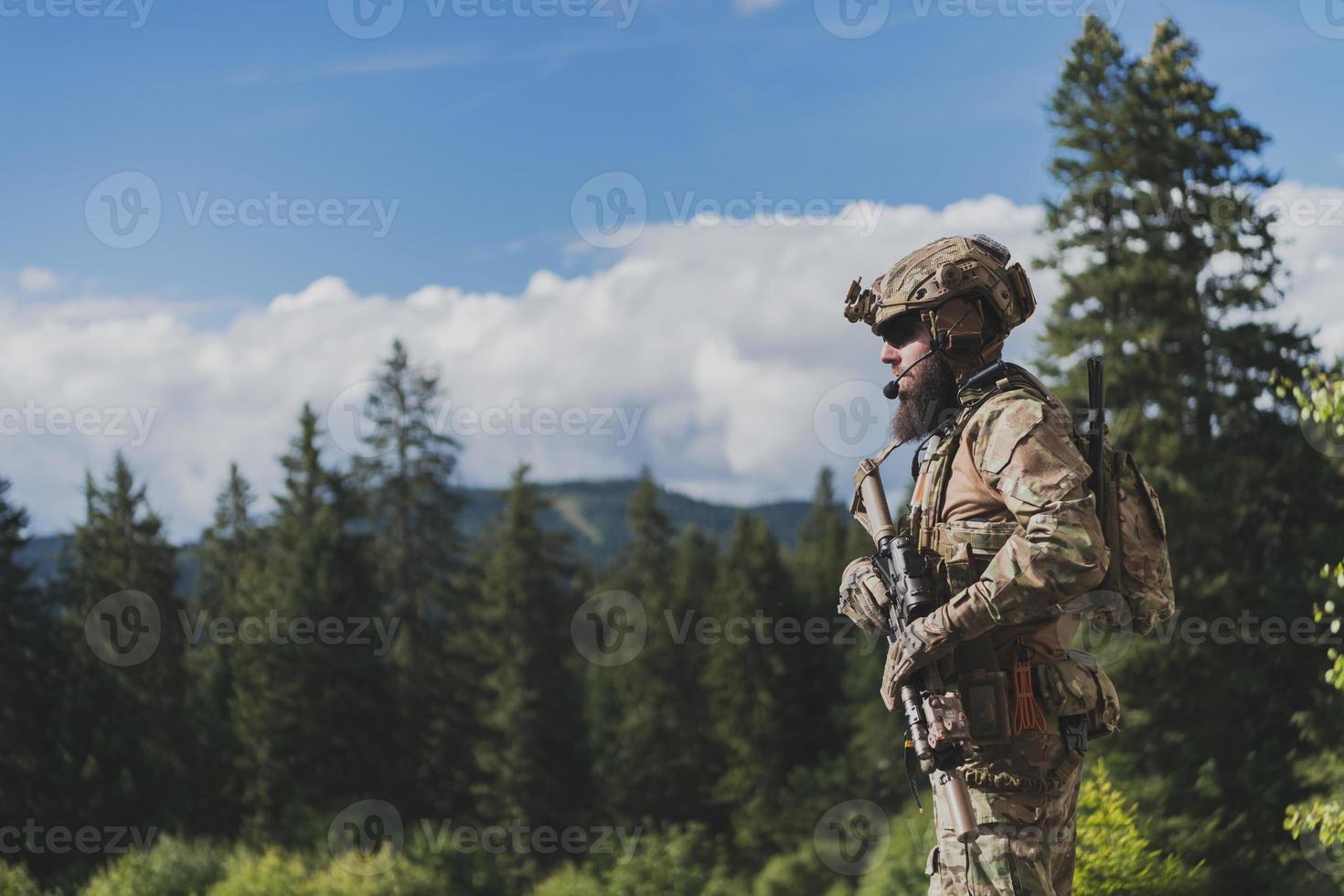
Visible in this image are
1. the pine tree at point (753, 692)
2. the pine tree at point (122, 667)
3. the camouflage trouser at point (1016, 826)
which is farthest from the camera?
the pine tree at point (753, 692)

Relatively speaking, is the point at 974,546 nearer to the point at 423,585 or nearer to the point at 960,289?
the point at 960,289

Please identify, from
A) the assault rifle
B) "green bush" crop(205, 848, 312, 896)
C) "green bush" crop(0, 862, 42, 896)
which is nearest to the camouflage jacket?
the assault rifle

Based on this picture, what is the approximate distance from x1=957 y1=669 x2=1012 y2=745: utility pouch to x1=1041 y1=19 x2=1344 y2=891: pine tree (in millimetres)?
24503

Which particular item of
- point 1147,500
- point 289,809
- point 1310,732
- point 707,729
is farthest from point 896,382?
point 707,729

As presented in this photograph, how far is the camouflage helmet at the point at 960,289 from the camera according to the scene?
4.98 m

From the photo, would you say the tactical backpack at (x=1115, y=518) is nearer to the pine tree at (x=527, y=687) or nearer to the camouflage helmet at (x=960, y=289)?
the camouflage helmet at (x=960, y=289)

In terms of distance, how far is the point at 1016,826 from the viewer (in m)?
4.62

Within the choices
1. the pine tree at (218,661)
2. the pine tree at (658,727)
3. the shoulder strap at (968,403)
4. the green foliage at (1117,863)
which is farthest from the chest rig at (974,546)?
the pine tree at (658,727)

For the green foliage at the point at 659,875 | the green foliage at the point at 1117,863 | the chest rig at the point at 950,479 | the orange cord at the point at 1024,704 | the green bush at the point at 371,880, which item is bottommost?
the green foliage at the point at 659,875

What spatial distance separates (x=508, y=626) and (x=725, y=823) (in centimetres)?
1407

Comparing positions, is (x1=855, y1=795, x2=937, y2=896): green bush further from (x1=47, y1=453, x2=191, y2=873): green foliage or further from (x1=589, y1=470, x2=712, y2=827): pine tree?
(x1=589, y1=470, x2=712, y2=827): pine tree

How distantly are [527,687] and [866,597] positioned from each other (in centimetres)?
5085

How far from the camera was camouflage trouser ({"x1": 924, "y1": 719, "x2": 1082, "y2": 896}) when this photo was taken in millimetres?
4527

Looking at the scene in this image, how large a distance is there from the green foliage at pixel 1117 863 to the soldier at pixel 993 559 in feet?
21.0
